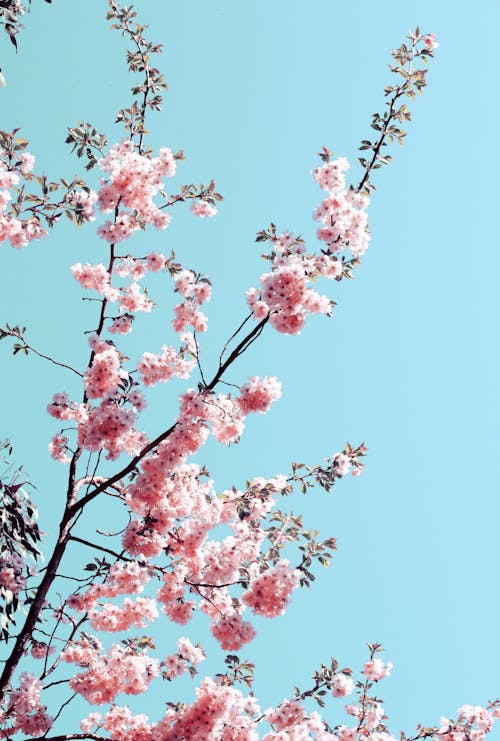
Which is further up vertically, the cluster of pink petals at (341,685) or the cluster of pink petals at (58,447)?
the cluster of pink petals at (58,447)

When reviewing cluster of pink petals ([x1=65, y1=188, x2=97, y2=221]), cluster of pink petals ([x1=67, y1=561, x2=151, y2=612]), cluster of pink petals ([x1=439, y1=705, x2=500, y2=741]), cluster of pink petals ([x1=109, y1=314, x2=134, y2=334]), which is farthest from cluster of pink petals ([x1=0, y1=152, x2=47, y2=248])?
cluster of pink petals ([x1=439, y1=705, x2=500, y2=741])

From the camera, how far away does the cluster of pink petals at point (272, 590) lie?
16.7ft

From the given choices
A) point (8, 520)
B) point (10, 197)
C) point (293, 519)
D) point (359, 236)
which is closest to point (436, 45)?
point (359, 236)

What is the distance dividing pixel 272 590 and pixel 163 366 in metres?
2.00

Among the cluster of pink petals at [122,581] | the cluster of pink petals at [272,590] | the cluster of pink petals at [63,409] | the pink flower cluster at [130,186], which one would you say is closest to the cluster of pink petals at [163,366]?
the cluster of pink petals at [63,409]

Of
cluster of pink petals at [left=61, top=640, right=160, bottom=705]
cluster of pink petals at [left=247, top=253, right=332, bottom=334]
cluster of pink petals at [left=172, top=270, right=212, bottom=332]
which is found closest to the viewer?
cluster of pink petals at [left=247, top=253, right=332, bottom=334]

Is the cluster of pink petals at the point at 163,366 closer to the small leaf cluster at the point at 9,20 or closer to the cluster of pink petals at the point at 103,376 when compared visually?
the cluster of pink petals at the point at 103,376

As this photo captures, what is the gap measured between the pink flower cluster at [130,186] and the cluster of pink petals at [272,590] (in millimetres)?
2930

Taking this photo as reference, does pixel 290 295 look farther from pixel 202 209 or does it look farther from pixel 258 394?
pixel 202 209

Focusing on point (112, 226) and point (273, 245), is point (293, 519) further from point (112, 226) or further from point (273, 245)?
point (112, 226)

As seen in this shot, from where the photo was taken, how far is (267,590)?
512 centimetres

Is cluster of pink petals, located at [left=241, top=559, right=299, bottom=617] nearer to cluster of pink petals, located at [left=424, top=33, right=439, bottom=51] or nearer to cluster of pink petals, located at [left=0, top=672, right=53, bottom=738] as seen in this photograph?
cluster of pink petals, located at [left=0, top=672, right=53, bottom=738]

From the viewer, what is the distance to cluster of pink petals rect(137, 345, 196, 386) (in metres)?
5.86

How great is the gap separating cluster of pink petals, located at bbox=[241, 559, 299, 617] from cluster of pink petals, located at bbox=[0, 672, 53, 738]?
5.77 feet
